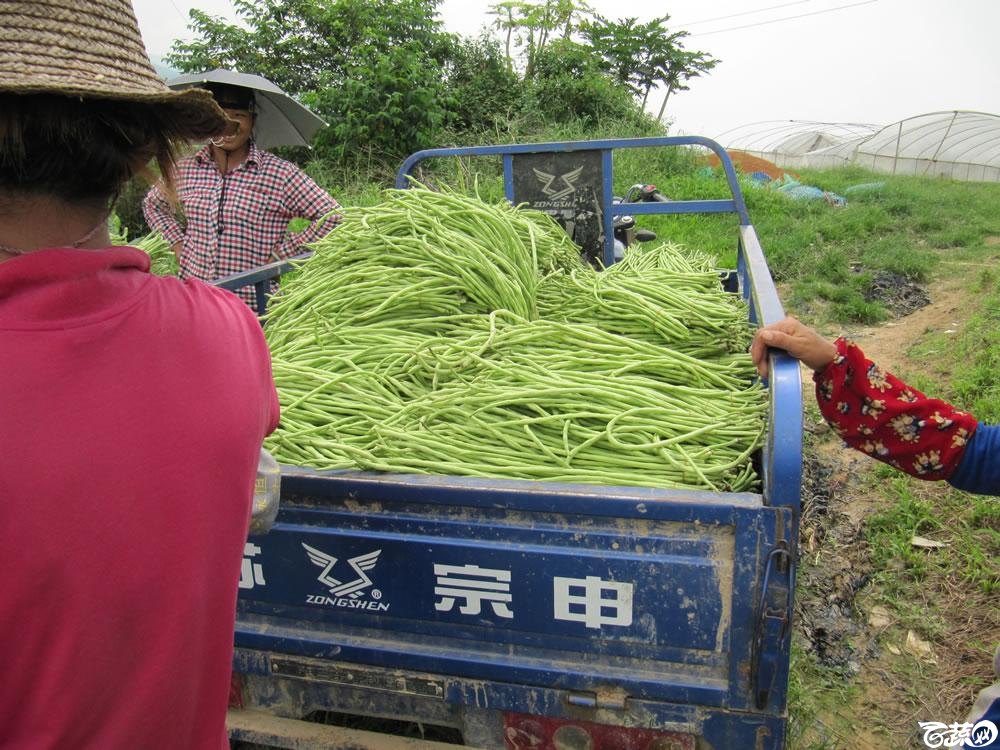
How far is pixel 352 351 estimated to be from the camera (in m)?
2.33

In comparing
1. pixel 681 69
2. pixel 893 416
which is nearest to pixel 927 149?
pixel 681 69

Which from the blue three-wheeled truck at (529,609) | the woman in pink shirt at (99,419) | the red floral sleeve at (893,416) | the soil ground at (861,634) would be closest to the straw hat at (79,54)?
the woman in pink shirt at (99,419)

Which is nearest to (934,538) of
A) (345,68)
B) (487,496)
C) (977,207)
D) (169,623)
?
(487,496)

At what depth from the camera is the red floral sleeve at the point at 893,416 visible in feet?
5.92

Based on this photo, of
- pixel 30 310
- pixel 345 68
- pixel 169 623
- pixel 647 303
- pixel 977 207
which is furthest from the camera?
pixel 977 207

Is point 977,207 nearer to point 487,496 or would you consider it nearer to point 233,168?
point 233,168

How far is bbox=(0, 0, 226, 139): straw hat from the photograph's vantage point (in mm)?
903

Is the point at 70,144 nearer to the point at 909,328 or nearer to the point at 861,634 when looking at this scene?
the point at 861,634

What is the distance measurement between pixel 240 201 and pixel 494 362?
2.27 metres

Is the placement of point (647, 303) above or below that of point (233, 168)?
below

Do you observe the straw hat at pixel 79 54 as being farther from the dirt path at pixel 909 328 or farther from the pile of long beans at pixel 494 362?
the dirt path at pixel 909 328

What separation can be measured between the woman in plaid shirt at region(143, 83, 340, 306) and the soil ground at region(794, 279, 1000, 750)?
114 inches

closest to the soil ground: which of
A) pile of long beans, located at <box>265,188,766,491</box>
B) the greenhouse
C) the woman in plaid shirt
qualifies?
pile of long beans, located at <box>265,188,766,491</box>

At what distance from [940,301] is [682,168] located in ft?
22.5
